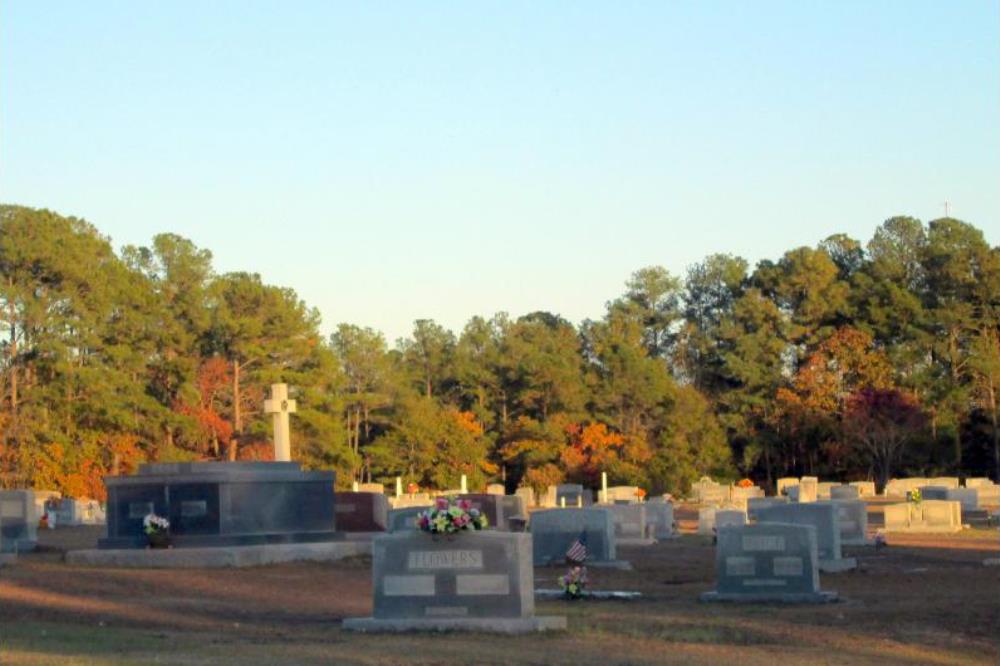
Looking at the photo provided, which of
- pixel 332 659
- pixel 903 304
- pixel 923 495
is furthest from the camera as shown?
→ pixel 903 304

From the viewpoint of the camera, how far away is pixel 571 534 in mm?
23844

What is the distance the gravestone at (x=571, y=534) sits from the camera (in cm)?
2352

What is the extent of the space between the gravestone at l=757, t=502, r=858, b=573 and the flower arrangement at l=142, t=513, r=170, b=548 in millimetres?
8654

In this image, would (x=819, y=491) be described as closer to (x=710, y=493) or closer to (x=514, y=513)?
(x=710, y=493)

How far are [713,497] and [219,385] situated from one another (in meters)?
18.6

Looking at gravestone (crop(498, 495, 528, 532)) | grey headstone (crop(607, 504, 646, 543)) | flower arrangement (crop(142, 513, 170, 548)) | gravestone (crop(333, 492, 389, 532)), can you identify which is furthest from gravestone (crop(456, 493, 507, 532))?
flower arrangement (crop(142, 513, 170, 548))

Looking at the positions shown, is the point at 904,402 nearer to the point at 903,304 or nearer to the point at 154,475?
the point at 903,304

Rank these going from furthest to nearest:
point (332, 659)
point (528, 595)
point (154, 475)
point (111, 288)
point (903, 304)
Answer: point (903, 304) < point (111, 288) < point (154, 475) < point (528, 595) < point (332, 659)

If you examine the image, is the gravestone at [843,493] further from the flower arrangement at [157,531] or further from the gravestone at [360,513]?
the flower arrangement at [157,531]

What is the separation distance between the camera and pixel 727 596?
18.1m

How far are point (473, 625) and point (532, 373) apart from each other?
52.2 m

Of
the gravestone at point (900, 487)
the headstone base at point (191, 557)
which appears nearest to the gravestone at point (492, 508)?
the headstone base at point (191, 557)

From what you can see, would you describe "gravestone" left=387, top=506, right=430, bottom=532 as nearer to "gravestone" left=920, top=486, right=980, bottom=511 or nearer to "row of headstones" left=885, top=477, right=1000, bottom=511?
"row of headstones" left=885, top=477, right=1000, bottom=511

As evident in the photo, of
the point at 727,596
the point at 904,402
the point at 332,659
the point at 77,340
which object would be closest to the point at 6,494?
the point at 727,596
